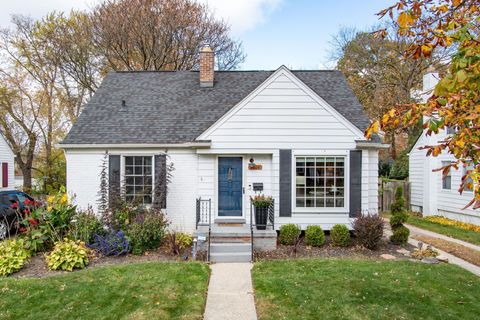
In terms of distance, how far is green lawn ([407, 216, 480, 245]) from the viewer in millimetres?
10534

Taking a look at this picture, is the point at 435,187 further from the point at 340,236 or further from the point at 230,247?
the point at 230,247

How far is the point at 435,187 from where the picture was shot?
14.7 meters

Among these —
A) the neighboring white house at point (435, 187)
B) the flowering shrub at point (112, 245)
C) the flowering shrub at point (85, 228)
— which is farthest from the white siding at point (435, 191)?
the flowering shrub at point (85, 228)

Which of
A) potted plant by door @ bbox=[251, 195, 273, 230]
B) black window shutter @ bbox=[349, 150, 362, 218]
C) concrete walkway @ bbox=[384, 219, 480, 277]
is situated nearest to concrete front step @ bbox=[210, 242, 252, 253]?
potted plant by door @ bbox=[251, 195, 273, 230]

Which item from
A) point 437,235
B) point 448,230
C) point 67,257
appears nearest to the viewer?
point 67,257

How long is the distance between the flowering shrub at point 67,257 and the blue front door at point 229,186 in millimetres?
A: 4091

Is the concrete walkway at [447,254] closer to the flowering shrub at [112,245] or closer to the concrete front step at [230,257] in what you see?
the concrete front step at [230,257]

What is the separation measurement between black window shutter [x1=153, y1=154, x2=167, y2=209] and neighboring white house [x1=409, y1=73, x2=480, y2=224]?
9.42 metres

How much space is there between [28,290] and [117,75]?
9.59 meters

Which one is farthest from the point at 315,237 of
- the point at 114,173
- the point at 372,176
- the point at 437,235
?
the point at 114,173

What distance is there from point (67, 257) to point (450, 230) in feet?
40.1

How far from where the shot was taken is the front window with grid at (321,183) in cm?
997

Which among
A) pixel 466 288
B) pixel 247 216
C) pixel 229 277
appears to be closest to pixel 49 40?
pixel 247 216

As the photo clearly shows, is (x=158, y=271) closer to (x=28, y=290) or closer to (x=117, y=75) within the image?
(x=28, y=290)
